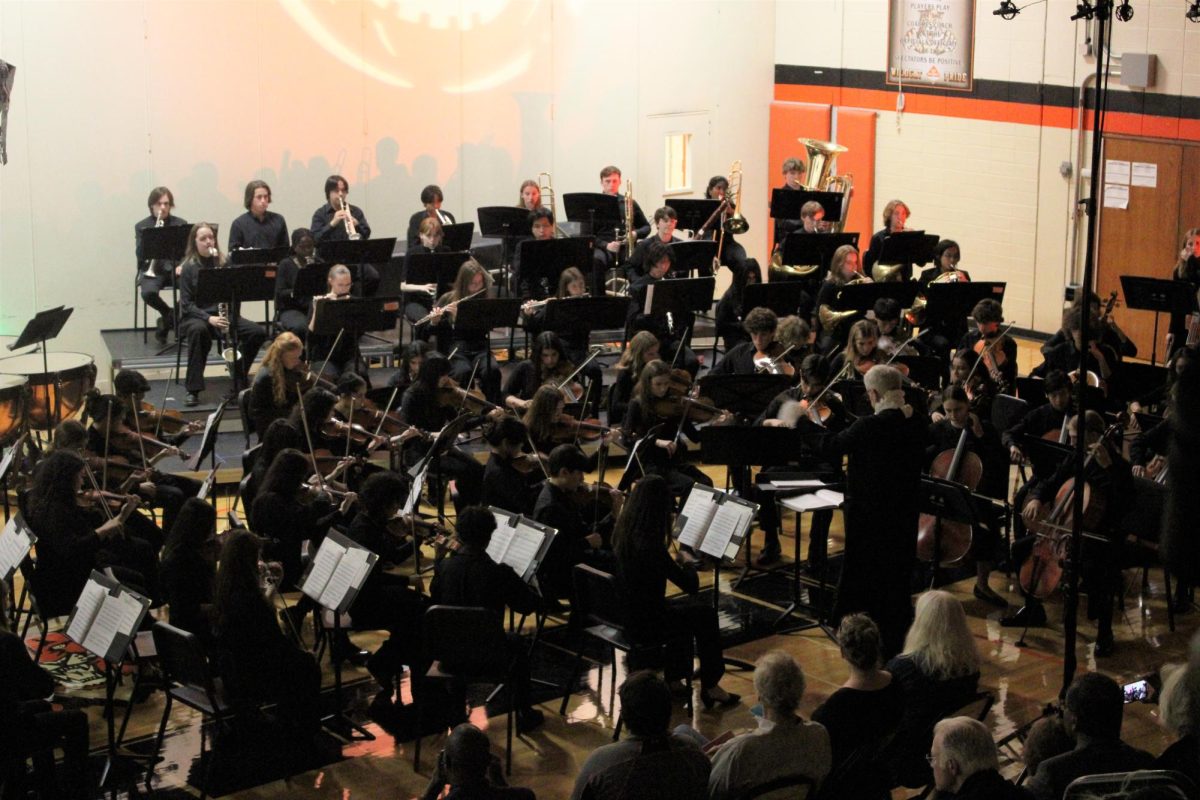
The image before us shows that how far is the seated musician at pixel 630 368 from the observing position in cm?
923

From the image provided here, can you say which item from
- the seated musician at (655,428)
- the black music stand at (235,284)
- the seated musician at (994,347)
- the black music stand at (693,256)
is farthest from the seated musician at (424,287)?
the seated musician at (994,347)

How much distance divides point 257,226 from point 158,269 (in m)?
0.90

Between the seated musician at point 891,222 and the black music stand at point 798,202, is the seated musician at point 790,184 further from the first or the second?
the seated musician at point 891,222

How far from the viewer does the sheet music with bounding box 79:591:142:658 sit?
5.57m

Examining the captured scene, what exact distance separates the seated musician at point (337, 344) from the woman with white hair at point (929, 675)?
18.3 ft

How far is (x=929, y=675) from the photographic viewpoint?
17.8ft

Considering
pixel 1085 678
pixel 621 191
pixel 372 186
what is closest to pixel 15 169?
pixel 372 186

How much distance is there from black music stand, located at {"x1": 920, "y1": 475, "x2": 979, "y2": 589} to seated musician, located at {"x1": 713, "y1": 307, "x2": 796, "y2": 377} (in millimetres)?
1700

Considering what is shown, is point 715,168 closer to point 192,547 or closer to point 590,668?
point 590,668

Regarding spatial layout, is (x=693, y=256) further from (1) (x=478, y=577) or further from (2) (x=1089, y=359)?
(1) (x=478, y=577)

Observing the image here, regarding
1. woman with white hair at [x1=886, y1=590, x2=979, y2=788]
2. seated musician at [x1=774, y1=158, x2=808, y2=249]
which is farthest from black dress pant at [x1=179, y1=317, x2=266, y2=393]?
woman with white hair at [x1=886, y1=590, x2=979, y2=788]

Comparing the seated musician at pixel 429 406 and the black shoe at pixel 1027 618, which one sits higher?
the seated musician at pixel 429 406

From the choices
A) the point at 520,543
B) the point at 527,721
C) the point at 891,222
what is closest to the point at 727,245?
the point at 891,222

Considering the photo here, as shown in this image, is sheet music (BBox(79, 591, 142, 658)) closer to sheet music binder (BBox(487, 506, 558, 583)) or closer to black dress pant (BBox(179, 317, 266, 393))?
sheet music binder (BBox(487, 506, 558, 583))
